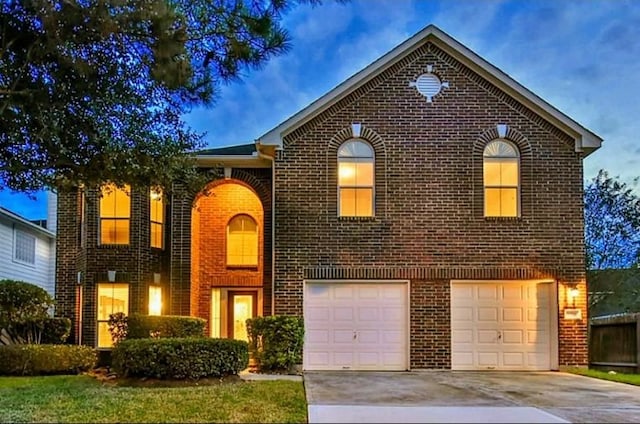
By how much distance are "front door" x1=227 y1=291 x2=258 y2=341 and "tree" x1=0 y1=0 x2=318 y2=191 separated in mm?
7691

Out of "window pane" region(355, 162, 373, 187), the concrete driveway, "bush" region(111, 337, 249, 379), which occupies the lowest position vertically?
the concrete driveway

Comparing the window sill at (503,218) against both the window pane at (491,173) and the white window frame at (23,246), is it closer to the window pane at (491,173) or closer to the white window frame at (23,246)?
the window pane at (491,173)

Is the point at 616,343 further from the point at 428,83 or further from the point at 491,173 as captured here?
the point at 428,83

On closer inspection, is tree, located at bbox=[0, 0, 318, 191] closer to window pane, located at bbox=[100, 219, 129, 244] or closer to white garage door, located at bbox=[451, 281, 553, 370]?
window pane, located at bbox=[100, 219, 129, 244]

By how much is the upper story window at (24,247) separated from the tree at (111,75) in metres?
13.3

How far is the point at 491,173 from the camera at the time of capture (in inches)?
622

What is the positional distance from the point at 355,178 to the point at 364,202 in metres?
0.59

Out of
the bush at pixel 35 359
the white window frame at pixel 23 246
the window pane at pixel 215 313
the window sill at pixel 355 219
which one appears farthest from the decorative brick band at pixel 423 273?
the white window frame at pixel 23 246

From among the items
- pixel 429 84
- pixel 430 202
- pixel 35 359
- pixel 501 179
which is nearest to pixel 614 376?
pixel 501 179

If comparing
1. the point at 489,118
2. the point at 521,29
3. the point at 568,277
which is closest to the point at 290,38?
the point at 489,118

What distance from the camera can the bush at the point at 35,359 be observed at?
14391 mm

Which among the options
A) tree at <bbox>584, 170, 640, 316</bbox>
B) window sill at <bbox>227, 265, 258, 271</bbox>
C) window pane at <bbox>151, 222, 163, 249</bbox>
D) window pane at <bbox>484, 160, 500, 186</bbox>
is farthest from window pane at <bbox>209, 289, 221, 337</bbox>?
tree at <bbox>584, 170, 640, 316</bbox>

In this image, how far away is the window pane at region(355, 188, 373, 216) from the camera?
1562 cm

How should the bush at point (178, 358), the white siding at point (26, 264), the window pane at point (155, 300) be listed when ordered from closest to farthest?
1. the bush at point (178, 358)
2. the window pane at point (155, 300)
3. the white siding at point (26, 264)
